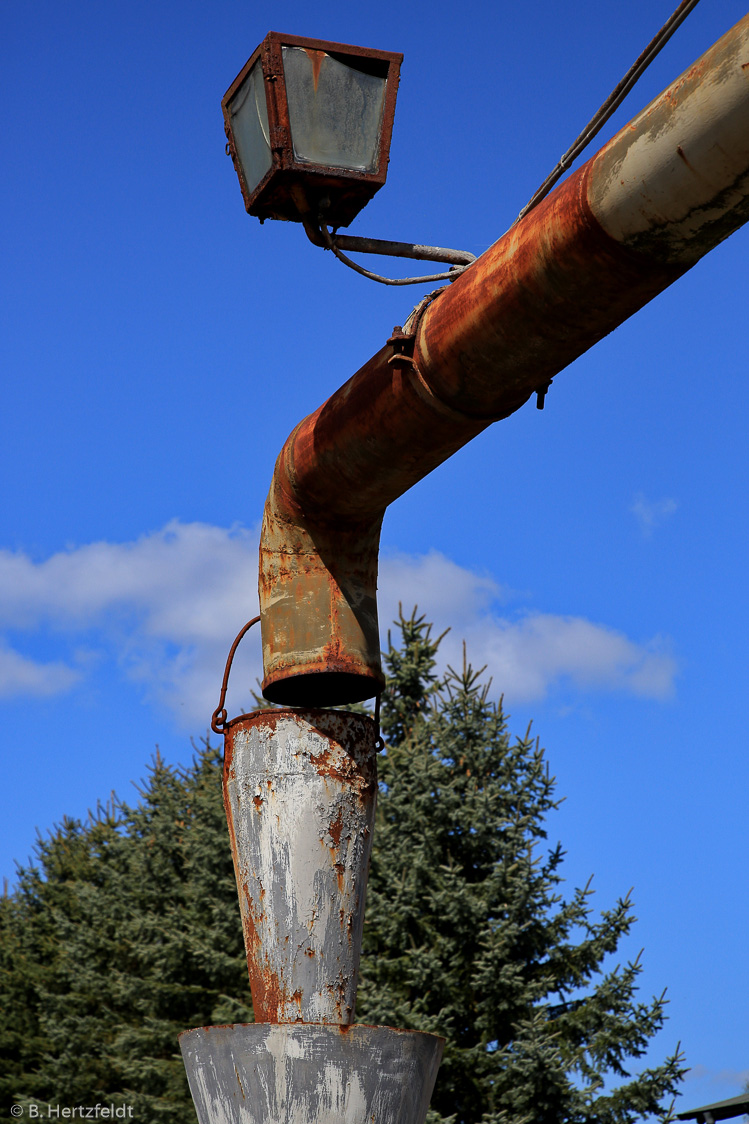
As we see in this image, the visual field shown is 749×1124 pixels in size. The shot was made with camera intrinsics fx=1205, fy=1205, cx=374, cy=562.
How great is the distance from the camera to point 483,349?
2.16 metres

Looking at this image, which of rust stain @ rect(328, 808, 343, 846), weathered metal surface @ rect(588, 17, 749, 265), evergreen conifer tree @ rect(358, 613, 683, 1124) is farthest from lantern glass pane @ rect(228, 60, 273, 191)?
evergreen conifer tree @ rect(358, 613, 683, 1124)

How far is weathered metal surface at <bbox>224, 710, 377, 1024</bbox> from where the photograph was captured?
2.47 meters

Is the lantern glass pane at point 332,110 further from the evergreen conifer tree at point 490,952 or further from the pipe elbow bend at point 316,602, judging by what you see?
the evergreen conifer tree at point 490,952

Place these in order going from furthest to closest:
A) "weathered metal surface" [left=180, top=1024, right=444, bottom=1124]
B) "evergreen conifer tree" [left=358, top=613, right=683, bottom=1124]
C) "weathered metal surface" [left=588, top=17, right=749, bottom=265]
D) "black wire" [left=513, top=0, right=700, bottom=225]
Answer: "evergreen conifer tree" [left=358, top=613, right=683, bottom=1124] < "weathered metal surface" [left=180, top=1024, right=444, bottom=1124] < "black wire" [left=513, top=0, right=700, bottom=225] < "weathered metal surface" [left=588, top=17, right=749, bottom=265]

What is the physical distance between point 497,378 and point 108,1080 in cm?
2109

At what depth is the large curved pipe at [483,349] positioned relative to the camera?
1.72m

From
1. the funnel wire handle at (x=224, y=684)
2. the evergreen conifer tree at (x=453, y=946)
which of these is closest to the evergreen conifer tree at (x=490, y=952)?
the evergreen conifer tree at (x=453, y=946)

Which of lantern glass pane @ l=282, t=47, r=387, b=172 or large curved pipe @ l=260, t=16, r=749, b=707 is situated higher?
lantern glass pane @ l=282, t=47, r=387, b=172

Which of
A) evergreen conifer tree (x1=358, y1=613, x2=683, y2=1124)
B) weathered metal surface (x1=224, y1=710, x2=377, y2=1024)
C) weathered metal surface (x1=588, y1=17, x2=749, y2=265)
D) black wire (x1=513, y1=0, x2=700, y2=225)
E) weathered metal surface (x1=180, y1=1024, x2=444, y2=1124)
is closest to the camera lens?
weathered metal surface (x1=588, y1=17, x2=749, y2=265)

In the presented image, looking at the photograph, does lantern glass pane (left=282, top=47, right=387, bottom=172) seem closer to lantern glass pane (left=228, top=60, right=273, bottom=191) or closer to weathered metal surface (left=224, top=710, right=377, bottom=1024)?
lantern glass pane (left=228, top=60, right=273, bottom=191)

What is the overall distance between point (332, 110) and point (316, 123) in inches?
1.8

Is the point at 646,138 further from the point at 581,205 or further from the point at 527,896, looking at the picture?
the point at 527,896

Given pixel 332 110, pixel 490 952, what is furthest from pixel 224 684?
pixel 490 952

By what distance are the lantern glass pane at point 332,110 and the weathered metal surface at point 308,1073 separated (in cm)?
175
